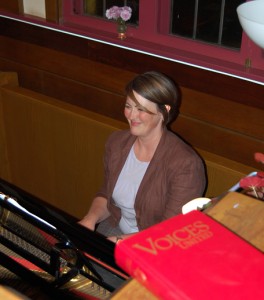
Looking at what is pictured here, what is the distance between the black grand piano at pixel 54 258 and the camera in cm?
100

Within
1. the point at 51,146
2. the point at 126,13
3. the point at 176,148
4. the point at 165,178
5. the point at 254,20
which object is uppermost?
the point at 254,20

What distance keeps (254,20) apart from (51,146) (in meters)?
2.39

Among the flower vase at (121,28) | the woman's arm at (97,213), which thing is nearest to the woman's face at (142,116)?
the woman's arm at (97,213)

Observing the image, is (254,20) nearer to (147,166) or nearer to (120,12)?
(147,166)

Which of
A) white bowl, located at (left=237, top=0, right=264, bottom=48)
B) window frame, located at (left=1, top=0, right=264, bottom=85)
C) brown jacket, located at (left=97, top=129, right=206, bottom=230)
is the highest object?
white bowl, located at (left=237, top=0, right=264, bottom=48)

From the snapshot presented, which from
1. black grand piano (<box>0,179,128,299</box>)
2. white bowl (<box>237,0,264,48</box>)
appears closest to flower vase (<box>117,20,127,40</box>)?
white bowl (<box>237,0,264,48</box>)

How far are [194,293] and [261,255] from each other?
0.55 ft

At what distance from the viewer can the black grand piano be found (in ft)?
3.26

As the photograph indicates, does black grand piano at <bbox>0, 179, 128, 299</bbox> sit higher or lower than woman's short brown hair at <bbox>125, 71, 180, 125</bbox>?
higher

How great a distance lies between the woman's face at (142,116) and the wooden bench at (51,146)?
2.19 ft

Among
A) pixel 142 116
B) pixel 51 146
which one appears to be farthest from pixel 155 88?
pixel 51 146

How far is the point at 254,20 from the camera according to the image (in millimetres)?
1199

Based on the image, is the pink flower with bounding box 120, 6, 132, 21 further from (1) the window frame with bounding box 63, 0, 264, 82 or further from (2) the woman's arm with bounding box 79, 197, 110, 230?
(2) the woman's arm with bounding box 79, 197, 110, 230

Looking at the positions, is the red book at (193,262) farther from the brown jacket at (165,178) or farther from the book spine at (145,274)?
the brown jacket at (165,178)
